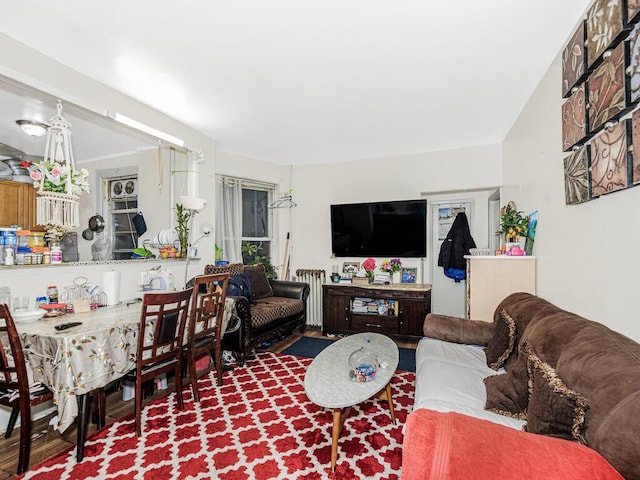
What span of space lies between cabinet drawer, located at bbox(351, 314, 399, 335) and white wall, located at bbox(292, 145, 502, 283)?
0.80 metres

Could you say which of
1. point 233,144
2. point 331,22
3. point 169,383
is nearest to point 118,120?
point 233,144

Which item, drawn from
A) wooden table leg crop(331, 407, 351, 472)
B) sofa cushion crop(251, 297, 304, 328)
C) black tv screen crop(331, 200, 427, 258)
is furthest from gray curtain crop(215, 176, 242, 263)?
wooden table leg crop(331, 407, 351, 472)

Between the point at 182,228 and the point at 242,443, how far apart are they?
2327 millimetres

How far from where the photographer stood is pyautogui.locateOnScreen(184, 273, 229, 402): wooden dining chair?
8.07 feet

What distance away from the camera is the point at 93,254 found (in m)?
3.04

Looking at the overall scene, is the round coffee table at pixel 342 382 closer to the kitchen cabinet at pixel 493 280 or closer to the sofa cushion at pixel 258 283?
the kitchen cabinet at pixel 493 280

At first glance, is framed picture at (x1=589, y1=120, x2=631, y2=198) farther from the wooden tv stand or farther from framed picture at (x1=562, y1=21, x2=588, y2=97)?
the wooden tv stand

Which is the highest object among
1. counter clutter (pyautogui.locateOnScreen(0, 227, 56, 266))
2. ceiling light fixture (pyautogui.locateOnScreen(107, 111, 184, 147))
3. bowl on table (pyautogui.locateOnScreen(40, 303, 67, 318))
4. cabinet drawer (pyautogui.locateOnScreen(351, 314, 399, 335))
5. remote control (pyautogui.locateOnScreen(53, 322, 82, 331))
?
ceiling light fixture (pyautogui.locateOnScreen(107, 111, 184, 147))

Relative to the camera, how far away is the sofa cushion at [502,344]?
2.08 meters

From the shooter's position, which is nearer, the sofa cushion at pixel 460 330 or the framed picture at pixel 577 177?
the framed picture at pixel 577 177

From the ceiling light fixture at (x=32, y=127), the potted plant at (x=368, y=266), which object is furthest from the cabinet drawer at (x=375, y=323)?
the ceiling light fixture at (x=32, y=127)

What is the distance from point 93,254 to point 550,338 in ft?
12.0

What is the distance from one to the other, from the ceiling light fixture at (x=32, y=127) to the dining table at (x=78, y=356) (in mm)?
1645

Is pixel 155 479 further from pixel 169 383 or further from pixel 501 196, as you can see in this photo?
pixel 501 196
